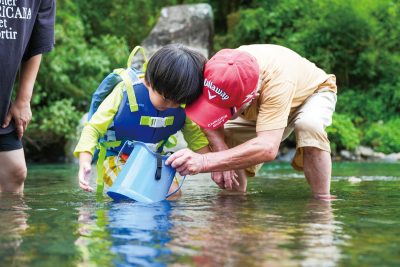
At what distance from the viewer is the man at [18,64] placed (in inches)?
144

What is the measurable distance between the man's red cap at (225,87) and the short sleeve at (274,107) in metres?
0.11

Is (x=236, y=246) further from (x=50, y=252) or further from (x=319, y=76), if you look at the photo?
(x=319, y=76)

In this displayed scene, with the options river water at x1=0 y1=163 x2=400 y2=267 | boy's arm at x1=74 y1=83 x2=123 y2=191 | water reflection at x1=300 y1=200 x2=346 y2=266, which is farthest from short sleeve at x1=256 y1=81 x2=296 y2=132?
boy's arm at x1=74 y1=83 x2=123 y2=191

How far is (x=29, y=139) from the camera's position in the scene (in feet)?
40.0

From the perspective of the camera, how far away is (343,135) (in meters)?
11.7

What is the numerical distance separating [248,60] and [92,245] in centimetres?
148

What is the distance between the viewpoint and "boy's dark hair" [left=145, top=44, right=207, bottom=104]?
3.16 meters

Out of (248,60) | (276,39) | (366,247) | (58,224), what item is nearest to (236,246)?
(366,247)

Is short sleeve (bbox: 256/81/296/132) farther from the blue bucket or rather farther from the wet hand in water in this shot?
the wet hand in water

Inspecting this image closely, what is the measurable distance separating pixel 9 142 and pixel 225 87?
147 cm

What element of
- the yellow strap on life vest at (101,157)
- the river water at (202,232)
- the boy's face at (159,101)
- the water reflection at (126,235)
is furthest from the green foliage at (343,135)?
the water reflection at (126,235)

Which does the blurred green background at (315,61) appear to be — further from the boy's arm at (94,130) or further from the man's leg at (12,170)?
the boy's arm at (94,130)

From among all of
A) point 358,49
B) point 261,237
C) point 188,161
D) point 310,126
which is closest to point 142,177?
point 188,161

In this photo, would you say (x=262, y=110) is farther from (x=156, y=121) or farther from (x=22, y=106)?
(x=22, y=106)
